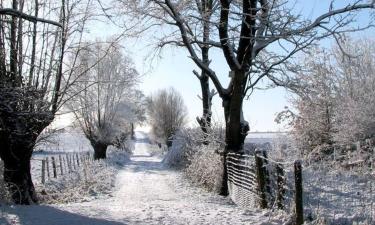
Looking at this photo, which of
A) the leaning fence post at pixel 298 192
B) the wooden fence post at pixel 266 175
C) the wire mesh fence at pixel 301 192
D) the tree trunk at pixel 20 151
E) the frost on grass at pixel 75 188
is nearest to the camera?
the leaning fence post at pixel 298 192

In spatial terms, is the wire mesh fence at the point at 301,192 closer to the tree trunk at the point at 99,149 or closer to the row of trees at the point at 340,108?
the row of trees at the point at 340,108

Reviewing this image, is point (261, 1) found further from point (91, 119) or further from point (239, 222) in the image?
point (91, 119)

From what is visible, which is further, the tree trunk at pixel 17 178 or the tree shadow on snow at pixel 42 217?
the tree trunk at pixel 17 178

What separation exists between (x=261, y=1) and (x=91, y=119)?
94.2 feet

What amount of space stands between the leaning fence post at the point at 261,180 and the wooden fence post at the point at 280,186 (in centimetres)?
104

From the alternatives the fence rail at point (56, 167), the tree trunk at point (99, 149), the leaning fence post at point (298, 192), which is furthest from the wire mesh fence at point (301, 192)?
the tree trunk at point (99, 149)

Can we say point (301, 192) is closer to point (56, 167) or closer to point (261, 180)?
point (261, 180)

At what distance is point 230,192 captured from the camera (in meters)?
15.5

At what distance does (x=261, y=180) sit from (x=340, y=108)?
1783cm

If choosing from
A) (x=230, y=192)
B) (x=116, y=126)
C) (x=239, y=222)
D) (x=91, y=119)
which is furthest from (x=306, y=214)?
(x=116, y=126)

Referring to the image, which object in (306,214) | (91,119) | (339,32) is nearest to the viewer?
(306,214)

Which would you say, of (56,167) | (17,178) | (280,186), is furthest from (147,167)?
(280,186)

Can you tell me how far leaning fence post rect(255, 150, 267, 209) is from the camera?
10367 millimetres

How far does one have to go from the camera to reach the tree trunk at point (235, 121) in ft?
49.1
